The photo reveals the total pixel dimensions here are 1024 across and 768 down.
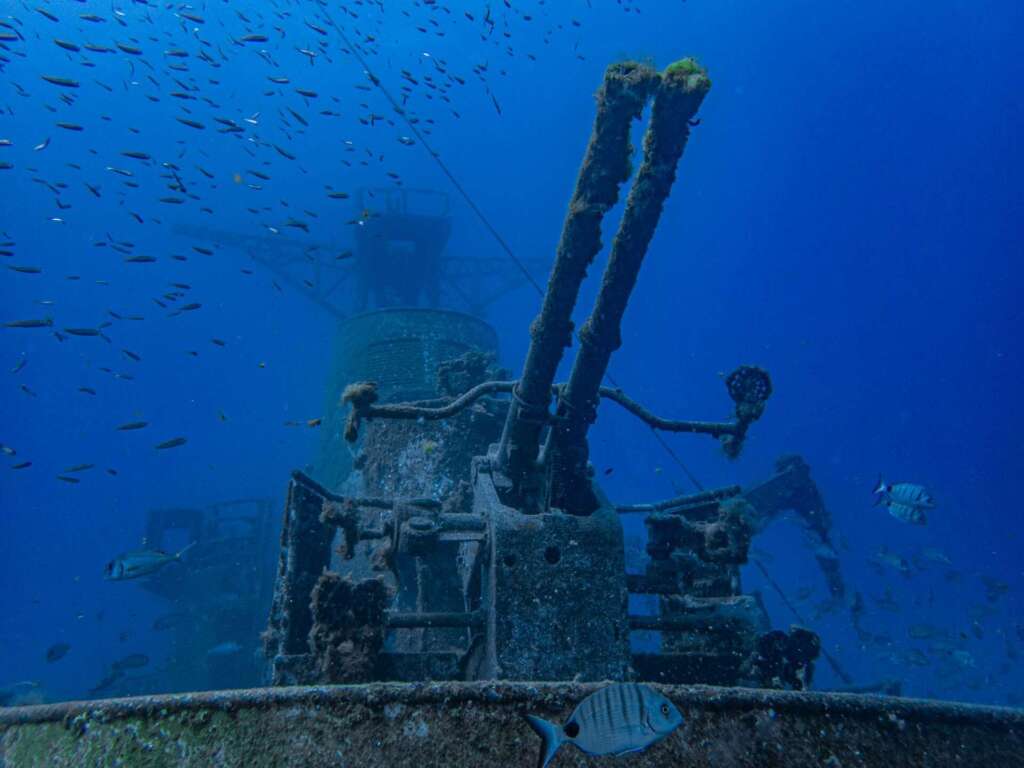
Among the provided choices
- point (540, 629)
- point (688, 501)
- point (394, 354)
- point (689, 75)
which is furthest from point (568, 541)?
point (394, 354)

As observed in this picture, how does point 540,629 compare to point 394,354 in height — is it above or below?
below

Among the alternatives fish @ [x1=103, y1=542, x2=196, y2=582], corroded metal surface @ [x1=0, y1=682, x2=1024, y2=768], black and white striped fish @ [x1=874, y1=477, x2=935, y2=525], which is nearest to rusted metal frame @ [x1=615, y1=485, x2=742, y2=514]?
corroded metal surface @ [x1=0, y1=682, x2=1024, y2=768]

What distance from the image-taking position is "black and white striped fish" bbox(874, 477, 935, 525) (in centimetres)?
1024

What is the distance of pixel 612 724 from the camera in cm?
156

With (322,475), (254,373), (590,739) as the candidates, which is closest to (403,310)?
(322,475)

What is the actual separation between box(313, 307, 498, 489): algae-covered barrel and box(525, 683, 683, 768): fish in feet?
34.4

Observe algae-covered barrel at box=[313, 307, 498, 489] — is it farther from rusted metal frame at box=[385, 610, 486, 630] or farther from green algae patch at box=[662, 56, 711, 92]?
green algae patch at box=[662, 56, 711, 92]

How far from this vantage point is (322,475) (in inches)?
533

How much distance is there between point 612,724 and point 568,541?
2269 mm

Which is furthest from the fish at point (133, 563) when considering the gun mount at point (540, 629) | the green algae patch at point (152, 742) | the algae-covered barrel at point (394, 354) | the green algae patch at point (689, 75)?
the green algae patch at point (689, 75)

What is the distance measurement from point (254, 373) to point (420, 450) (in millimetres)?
134712

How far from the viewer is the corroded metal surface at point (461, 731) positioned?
162cm

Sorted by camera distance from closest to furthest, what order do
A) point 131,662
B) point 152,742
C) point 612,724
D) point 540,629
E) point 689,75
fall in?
1. point 612,724
2. point 152,742
3. point 689,75
4. point 540,629
5. point 131,662

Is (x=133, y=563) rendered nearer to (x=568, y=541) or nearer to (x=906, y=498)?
(x=568, y=541)
